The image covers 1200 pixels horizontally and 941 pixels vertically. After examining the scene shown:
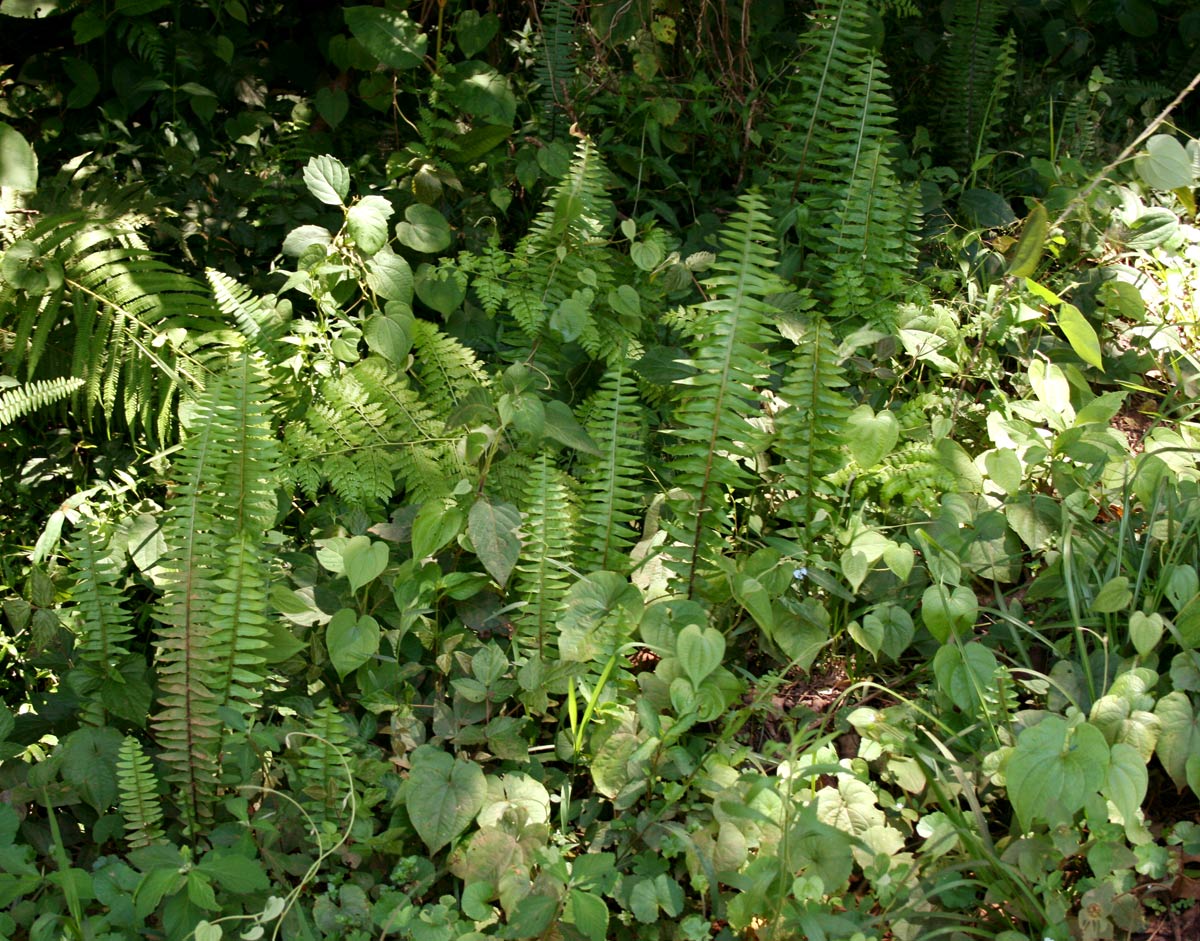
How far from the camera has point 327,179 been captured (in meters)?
3.19

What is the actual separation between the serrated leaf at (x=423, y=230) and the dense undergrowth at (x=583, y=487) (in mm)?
11

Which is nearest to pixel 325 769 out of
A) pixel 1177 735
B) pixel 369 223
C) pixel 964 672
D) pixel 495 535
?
pixel 495 535

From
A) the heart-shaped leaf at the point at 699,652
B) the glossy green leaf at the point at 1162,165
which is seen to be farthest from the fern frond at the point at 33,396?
the glossy green leaf at the point at 1162,165

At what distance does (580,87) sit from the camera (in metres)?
3.91

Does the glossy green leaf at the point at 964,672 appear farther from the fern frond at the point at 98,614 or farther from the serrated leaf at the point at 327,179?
the serrated leaf at the point at 327,179

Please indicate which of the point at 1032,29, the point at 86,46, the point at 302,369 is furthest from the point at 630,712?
the point at 1032,29

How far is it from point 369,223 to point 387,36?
90cm

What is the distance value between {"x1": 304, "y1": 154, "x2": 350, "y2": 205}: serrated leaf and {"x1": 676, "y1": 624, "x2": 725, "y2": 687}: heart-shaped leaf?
165 centimetres

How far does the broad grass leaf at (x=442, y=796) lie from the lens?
2221 mm

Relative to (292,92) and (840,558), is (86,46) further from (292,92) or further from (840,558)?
(840,558)

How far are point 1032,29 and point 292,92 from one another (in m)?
3.11

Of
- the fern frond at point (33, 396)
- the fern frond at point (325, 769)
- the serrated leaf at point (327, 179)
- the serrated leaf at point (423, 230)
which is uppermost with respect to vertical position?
the serrated leaf at point (327, 179)

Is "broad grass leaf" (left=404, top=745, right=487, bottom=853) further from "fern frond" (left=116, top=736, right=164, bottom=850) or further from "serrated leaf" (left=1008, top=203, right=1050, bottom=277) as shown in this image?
"serrated leaf" (left=1008, top=203, right=1050, bottom=277)

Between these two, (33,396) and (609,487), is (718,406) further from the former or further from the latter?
(33,396)
